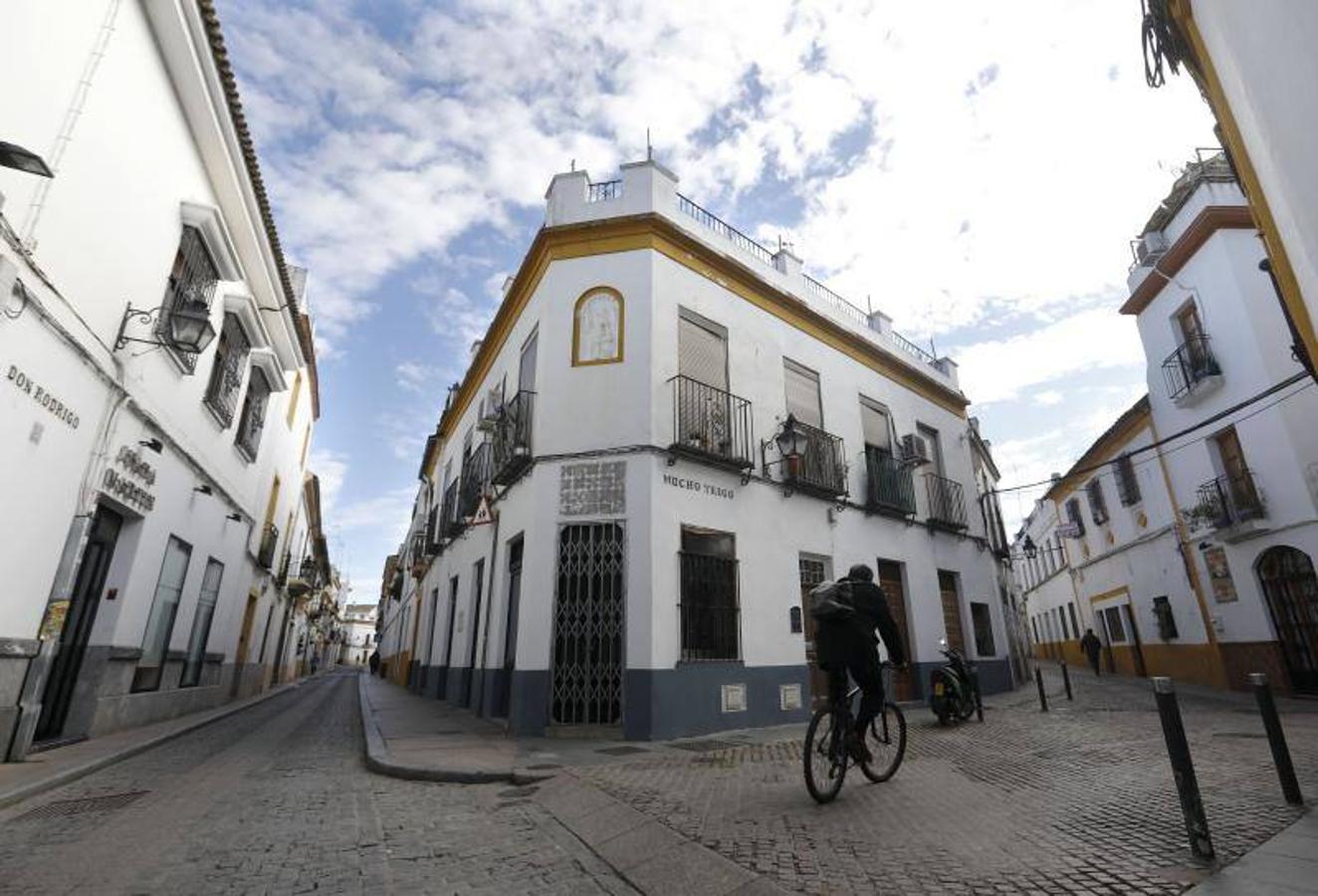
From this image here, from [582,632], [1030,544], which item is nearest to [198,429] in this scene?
[582,632]

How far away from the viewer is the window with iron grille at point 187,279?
26.2 ft

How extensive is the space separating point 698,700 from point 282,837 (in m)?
5.20

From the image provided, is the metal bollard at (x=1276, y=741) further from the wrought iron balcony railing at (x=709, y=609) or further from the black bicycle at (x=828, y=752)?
the wrought iron balcony railing at (x=709, y=609)

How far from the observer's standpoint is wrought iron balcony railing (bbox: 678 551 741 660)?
27.4 feet

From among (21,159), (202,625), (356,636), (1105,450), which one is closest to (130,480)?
(21,159)

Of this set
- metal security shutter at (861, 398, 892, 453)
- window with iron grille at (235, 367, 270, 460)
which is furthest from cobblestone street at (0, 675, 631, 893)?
metal security shutter at (861, 398, 892, 453)

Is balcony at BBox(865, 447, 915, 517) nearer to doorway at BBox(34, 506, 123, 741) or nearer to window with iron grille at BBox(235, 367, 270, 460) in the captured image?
doorway at BBox(34, 506, 123, 741)

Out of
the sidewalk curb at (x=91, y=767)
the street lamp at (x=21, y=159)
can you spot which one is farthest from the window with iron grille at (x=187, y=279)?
the sidewalk curb at (x=91, y=767)

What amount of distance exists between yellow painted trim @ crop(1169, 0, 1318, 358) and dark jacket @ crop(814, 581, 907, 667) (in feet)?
13.4

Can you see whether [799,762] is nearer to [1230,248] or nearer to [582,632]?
[582,632]

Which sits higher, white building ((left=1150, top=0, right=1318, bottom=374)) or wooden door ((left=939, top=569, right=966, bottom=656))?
white building ((left=1150, top=0, right=1318, bottom=374))

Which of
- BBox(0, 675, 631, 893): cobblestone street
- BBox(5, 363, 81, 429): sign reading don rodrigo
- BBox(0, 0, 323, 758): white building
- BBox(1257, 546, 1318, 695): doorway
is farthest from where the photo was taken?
BBox(1257, 546, 1318, 695): doorway

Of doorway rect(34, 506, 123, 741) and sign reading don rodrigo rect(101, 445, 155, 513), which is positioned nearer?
doorway rect(34, 506, 123, 741)

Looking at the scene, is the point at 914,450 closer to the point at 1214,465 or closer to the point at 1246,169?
the point at 1214,465
